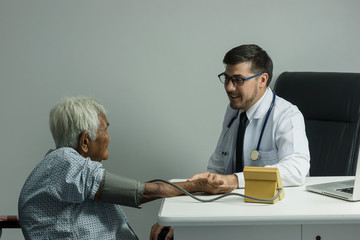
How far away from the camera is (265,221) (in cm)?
126

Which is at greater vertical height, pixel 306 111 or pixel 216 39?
pixel 216 39

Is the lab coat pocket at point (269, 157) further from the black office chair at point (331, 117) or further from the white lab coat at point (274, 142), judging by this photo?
the black office chair at point (331, 117)

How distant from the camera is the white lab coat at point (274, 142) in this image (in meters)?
1.70

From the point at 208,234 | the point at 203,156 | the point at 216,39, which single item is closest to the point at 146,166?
the point at 203,156

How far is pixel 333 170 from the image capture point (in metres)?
2.17

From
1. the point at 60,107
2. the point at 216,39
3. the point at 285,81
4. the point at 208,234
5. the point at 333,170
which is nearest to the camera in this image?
the point at 208,234

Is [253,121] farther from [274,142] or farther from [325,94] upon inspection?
[325,94]

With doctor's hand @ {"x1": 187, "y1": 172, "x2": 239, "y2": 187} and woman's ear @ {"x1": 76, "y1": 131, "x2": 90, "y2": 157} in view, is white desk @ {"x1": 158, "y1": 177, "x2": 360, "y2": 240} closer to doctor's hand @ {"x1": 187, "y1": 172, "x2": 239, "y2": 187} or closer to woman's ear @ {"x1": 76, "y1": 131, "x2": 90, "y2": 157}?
doctor's hand @ {"x1": 187, "y1": 172, "x2": 239, "y2": 187}

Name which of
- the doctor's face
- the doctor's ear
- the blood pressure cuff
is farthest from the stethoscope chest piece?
the blood pressure cuff

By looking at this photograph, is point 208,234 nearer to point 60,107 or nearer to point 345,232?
point 345,232

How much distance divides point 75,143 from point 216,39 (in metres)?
1.36

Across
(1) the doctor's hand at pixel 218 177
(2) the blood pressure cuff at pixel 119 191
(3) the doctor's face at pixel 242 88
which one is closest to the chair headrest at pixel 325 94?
(3) the doctor's face at pixel 242 88

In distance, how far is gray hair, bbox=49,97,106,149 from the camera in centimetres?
146

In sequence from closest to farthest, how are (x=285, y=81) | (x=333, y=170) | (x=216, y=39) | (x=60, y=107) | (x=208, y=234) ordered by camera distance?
(x=208, y=234), (x=60, y=107), (x=333, y=170), (x=285, y=81), (x=216, y=39)
